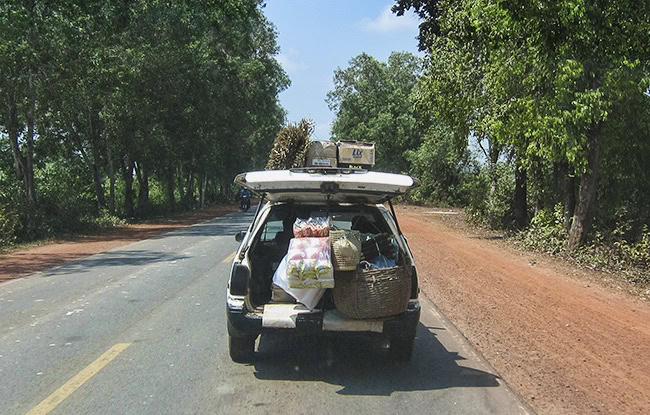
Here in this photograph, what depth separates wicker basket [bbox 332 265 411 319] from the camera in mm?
5234

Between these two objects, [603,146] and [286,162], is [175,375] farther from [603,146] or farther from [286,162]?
[603,146]

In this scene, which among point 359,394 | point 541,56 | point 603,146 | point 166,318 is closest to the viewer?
point 359,394

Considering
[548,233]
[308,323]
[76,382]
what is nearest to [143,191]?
[548,233]

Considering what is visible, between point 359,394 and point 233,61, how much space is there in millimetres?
32983

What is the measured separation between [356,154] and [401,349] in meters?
7.85

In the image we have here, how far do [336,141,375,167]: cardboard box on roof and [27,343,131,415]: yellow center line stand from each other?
7682 mm

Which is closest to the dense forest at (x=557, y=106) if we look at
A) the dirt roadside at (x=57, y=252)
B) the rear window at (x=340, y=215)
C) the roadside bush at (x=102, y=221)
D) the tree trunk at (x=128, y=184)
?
the rear window at (x=340, y=215)

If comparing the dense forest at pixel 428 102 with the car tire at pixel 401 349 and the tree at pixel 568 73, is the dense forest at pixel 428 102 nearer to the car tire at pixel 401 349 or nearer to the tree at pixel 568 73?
the tree at pixel 568 73

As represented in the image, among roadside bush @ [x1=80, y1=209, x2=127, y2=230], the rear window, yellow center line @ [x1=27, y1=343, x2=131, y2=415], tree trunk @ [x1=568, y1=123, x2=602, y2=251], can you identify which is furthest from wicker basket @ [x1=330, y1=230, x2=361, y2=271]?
roadside bush @ [x1=80, y1=209, x2=127, y2=230]

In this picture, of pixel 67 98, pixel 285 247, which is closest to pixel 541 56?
pixel 285 247

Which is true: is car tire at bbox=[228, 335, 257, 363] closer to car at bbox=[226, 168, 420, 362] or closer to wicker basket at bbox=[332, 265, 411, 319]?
car at bbox=[226, 168, 420, 362]

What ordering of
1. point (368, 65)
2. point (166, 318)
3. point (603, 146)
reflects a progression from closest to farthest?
point (166, 318) < point (603, 146) < point (368, 65)

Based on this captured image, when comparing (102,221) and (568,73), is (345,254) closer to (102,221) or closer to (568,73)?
(568,73)

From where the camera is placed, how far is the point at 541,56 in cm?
1383
